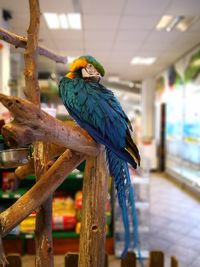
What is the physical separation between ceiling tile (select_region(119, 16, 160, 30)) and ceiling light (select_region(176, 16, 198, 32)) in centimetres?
41

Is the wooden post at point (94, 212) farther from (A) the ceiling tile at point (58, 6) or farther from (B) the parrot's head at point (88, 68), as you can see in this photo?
(A) the ceiling tile at point (58, 6)

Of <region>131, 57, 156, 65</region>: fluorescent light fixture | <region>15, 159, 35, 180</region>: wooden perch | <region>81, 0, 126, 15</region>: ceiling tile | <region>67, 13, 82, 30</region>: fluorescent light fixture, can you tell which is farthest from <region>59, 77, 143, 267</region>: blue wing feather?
<region>131, 57, 156, 65</region>: fluorescent light fixture

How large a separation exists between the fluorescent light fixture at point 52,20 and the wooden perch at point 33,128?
307 centimetres

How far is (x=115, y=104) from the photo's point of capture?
0.89 meters

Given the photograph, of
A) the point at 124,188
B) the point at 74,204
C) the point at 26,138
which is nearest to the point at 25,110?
the point at 26,138

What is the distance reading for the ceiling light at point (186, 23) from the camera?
350 cm

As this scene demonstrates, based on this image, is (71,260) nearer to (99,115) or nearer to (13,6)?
(99,115)

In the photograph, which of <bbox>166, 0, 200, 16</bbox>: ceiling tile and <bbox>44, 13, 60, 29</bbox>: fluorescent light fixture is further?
<bbox>44, 13, 60, 29</bbox>: fluorescent light fixture

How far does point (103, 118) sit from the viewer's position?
0.84 meters

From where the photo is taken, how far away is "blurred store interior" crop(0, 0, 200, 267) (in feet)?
8.78

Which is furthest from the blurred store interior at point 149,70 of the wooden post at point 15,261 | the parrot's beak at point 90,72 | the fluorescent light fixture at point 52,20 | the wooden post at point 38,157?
the wooden post at point 15,261

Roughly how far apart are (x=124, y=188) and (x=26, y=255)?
206cm

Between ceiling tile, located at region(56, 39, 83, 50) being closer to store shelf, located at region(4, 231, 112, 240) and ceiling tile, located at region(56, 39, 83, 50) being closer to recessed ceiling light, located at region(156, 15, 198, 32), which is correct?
recessed ceiling light, located at region(156, 15, 198, 32)

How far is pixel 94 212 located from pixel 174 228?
8.68ft
